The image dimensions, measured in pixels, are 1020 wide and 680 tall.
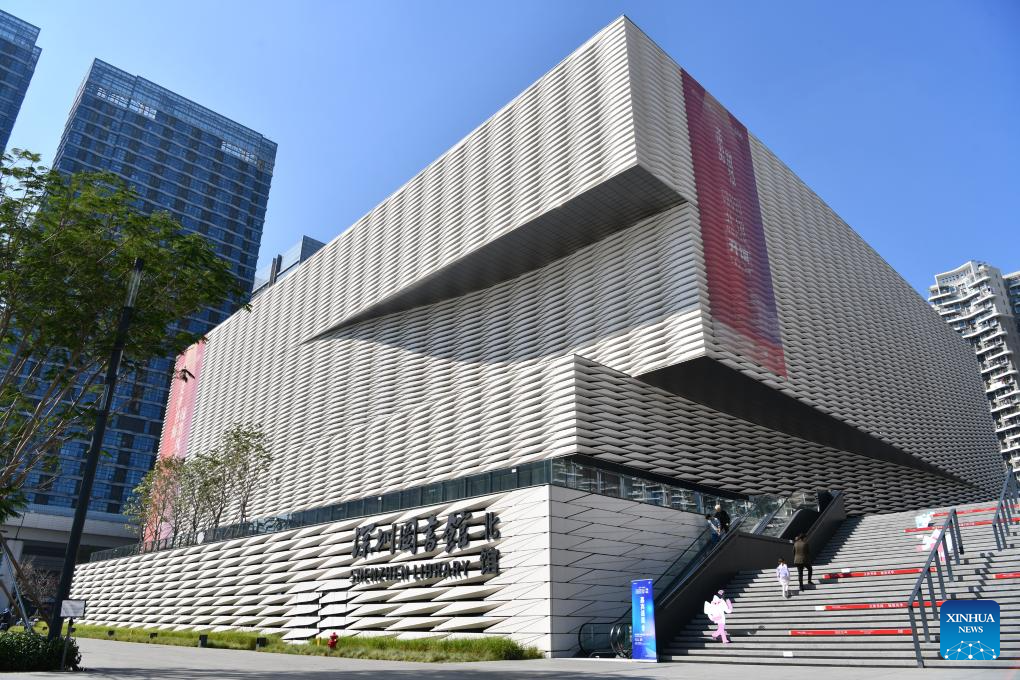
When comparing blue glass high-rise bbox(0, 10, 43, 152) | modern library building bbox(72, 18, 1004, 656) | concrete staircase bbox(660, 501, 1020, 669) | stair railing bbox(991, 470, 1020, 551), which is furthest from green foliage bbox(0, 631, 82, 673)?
blue glass high-rise bbox(0, 10, 43, 152)

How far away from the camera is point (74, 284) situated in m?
14.4

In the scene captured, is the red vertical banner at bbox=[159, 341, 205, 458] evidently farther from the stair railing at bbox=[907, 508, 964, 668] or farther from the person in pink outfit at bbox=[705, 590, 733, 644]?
the stair railing at bbox=[907, 508, 964, 668]

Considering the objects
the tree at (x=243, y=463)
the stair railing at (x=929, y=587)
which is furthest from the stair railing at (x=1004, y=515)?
the tree at (x=243, y=463)

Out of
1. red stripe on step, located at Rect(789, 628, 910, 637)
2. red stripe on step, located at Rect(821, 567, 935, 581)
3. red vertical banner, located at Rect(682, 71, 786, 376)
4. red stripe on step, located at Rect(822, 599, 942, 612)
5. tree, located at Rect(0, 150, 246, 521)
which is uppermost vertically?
red vertical banner, located at Rect(682, 71, 786, 376)

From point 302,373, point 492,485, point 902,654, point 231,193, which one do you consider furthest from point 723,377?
point 231,193

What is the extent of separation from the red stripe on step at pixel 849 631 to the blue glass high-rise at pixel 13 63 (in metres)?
123

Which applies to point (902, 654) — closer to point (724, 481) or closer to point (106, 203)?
point (106, 203)

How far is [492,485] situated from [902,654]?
36.3 feet

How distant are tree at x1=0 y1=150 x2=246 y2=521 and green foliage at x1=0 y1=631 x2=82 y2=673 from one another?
3.13m

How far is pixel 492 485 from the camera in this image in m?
19.8

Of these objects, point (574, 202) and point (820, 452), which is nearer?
point (574, 202)

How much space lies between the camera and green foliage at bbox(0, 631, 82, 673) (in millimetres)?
11734

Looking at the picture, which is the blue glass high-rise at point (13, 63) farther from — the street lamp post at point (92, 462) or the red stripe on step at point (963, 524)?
the red stripe on step at point (963, 524)

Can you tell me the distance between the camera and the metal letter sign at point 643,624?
14203 millimetres
